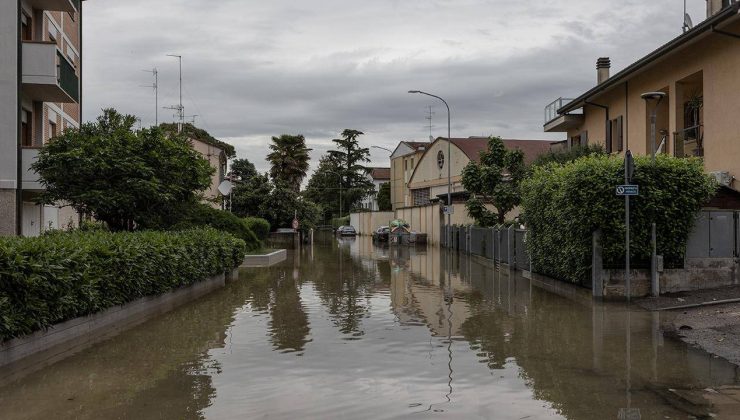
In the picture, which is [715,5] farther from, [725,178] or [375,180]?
[375,180]

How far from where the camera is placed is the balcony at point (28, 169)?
62.8ft

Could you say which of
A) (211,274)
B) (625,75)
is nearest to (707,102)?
(625,75)

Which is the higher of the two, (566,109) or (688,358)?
(566,109)

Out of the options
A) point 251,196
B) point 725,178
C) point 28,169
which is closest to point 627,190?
point 725,178

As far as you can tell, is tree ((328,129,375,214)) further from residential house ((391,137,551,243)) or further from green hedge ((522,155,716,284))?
green hedge ((522,155,716,284))

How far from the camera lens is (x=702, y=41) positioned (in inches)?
805

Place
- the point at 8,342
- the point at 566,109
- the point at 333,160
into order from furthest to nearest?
the point at 333,160 → the point at 566,109 → the point at 8,342

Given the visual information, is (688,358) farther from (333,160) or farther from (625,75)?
(333,160)

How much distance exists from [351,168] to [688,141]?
76.0 metres

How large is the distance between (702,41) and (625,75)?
14.1 ft

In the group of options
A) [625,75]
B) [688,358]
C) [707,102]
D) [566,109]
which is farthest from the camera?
[566,109]

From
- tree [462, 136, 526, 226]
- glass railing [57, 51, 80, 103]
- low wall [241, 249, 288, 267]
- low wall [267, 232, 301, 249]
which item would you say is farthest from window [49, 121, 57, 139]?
low wall [267, 232, 301, 249]

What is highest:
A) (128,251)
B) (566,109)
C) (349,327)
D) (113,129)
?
(566,109)

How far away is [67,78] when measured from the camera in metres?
20.7
